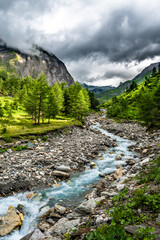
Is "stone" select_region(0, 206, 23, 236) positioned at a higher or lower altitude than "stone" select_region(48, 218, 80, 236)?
lower

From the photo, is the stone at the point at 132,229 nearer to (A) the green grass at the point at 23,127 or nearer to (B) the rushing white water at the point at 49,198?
(B) the rushing white water at the point at 49,198

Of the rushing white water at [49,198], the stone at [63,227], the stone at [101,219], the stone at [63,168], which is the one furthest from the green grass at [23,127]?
the stone at [101,219]

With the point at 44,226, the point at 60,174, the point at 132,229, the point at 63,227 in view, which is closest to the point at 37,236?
the point at 63,227

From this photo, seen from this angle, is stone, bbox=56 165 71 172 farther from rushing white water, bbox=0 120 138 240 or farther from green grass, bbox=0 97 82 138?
green grass, bbox=0 97 82 138

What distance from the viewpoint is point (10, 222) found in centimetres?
693

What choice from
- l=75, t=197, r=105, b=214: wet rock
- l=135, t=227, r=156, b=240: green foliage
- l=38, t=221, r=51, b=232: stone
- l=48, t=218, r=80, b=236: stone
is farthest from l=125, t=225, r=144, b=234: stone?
l=38, t=221, r=51, b=232: stone

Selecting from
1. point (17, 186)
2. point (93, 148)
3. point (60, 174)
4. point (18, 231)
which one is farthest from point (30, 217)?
point (93, 148)

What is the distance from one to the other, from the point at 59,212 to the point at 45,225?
1105 millimetres

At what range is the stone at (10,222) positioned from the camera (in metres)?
6.59

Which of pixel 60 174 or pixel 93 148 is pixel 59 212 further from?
pixel 93 148

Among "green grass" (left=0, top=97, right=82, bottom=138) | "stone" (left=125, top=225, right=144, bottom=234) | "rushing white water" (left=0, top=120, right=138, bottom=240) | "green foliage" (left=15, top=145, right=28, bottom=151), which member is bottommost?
"rushing white water" (left=0, top=120, right=138, bottom=240)

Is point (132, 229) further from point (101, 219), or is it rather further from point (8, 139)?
point (8, 139)

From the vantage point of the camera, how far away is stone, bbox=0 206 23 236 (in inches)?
259

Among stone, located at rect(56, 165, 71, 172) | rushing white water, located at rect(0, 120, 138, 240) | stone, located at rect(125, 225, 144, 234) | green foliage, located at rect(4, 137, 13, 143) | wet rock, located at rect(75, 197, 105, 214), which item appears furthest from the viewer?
green foliage, located at rect(4, 137, 13, 143)
